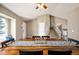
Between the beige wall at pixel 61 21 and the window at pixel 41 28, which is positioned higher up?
the beige wall at pixel 61 21

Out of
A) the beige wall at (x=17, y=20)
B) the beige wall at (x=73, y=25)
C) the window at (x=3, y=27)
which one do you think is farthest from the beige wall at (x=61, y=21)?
the window at (x=3, y=27)

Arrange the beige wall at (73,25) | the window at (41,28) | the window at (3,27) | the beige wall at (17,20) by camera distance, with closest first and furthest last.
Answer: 1. the window at (3,27)
2. the beige wall at (17,20)
3. the window at (41,28)
4. the beige wall at (73,25)

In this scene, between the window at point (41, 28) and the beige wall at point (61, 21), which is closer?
the window at point (41, 28)

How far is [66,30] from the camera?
3982 mm

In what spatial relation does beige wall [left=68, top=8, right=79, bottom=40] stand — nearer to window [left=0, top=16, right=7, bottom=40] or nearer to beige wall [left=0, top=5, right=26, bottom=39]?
beige wall [left=0, top=5, right=26, bottom=39]

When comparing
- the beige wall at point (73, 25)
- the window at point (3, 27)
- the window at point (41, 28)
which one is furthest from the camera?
the beige wall at point (73, 25)

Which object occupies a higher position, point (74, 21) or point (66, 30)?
point (74, 21)

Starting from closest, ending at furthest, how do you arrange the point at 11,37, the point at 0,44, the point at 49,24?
the point at 0,44 < the point at 11,37 < the point at 49,24

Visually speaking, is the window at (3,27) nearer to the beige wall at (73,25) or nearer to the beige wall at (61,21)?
the beige wall at (61,21)

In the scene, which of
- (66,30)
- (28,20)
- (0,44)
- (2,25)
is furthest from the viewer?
(66,30)

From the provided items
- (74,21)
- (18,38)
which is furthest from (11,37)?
(74,21)

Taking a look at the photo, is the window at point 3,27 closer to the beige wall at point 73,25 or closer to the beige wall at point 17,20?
the beige wall at point 17,20

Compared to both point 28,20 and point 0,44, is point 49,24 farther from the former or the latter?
point 0,44
